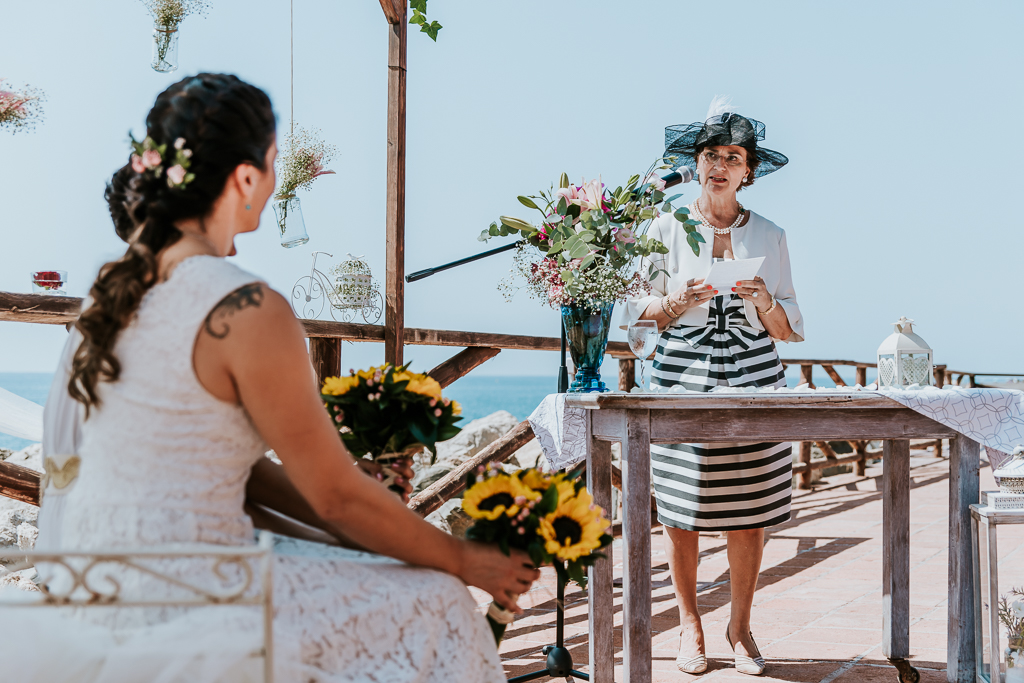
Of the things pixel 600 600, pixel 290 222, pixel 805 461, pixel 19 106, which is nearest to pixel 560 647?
pixel 600 600

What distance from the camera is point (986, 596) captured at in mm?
1944

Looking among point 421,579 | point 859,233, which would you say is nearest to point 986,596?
point 421,579

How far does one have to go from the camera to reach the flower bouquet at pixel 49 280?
2.31m

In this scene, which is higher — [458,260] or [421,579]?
[458,260]

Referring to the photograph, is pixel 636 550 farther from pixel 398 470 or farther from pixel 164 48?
pixel 164 48

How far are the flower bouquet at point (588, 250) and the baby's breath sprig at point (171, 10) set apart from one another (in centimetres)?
158

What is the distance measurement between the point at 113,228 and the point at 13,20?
3.18m

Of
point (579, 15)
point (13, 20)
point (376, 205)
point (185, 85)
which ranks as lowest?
point (185, 85)

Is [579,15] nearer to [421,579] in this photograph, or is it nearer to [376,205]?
[376,205]

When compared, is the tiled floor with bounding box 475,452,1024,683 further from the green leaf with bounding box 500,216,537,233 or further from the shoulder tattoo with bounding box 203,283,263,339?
the shoulder tattoo with bounding box 203,283,263,339

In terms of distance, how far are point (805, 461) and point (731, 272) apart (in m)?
4.68

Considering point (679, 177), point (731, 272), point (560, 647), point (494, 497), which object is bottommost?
point (560, 647)

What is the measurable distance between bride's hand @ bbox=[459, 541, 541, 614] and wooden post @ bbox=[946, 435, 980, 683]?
136 cm

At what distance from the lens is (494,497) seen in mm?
1193
